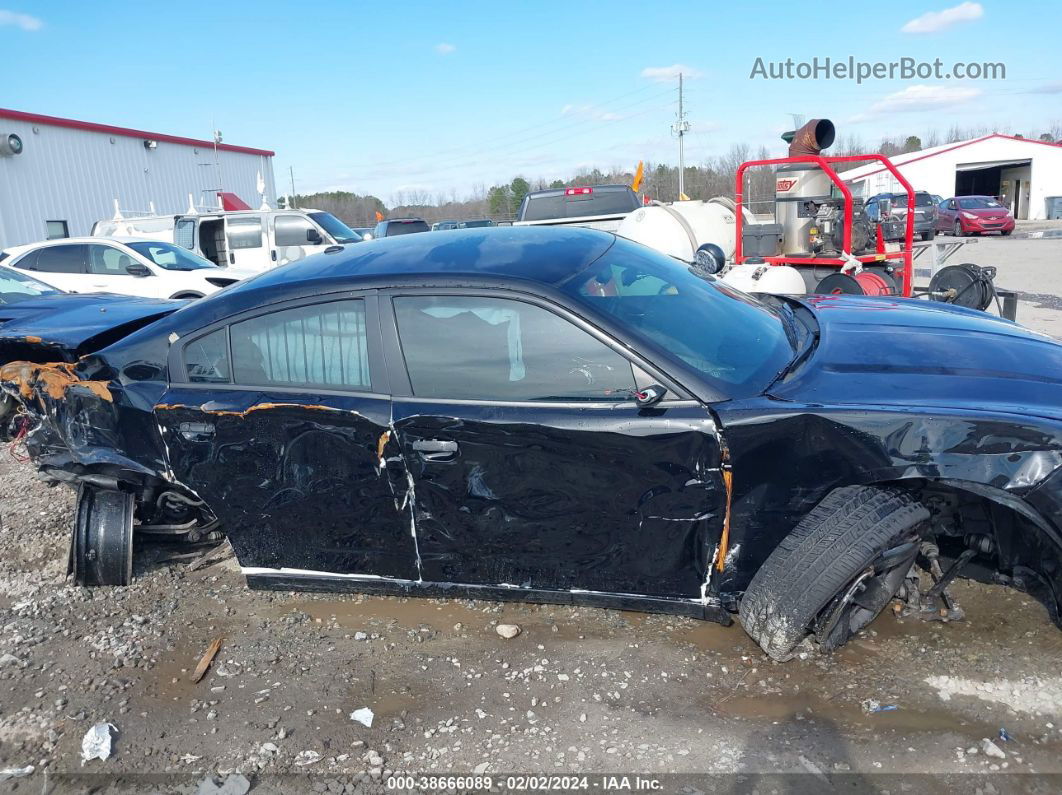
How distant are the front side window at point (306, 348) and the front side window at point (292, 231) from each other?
1168 centimetres

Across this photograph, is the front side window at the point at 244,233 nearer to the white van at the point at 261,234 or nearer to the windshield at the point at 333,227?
the white van at the point at 261,234

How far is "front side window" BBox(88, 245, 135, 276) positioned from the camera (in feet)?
A: 37.3

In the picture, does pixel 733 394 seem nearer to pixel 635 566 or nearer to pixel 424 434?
pixel 635 566

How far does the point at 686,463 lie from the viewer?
9.06 feet

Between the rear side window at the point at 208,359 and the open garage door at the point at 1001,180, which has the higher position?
the open garage door at the point at 1001,180

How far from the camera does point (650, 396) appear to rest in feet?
9.11

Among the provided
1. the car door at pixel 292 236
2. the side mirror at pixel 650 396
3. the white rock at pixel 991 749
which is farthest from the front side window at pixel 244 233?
the white rock at pixel 991 749

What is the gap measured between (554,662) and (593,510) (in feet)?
2.22

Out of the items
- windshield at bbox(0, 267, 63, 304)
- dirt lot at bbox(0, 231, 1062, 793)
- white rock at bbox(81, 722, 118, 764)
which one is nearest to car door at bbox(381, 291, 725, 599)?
dirt lot at bbox(0, 231, 1062, 793)

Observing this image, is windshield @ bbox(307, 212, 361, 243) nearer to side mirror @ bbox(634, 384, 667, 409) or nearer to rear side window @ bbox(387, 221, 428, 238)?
rear side window @ bbox(387, 221, 428, 238)

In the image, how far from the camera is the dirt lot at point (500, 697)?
251cm

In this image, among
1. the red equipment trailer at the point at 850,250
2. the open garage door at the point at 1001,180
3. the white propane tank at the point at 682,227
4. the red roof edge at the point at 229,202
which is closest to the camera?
the red equipment trailer at the point at 850,250

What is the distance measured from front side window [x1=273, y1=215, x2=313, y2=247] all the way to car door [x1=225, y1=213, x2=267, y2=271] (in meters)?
0.32

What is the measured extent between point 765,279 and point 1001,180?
44114mm
